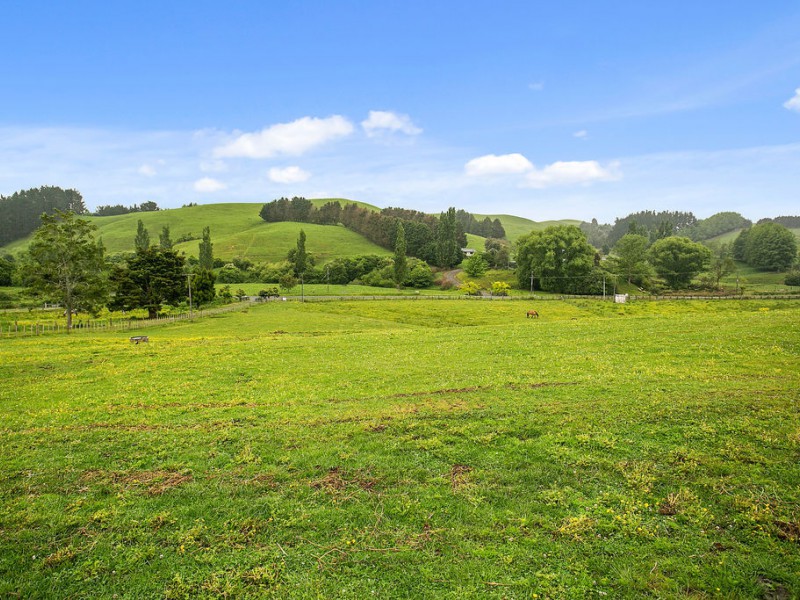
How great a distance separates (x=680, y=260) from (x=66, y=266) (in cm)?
14178

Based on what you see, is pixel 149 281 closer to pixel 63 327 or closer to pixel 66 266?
pixel 63 327

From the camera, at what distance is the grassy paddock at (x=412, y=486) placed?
673 centimetres

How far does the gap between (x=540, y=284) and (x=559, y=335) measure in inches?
3802

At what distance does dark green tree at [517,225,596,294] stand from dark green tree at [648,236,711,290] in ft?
84.2

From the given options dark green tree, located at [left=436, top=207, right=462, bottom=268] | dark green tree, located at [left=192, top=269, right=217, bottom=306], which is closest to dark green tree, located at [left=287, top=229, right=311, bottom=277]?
dark green tree, located at [left=192, top=269, right=217, bottom=306]

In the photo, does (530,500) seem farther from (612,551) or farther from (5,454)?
(5,454)

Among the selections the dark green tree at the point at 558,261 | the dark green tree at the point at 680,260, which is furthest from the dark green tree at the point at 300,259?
the dark green tree at the point at 680,260

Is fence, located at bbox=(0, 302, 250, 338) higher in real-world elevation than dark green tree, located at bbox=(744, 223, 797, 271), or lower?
lower

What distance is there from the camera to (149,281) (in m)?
66.9

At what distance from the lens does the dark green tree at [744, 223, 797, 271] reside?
145 meters

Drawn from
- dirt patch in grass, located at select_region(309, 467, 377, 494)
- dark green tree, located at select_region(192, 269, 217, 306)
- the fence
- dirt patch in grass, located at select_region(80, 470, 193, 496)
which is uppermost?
dark green tree, located at select_region(192, 269, 217, 306)

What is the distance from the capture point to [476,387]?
56.5 ft

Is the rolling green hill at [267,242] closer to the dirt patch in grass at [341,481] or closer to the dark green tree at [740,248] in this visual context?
the dark green tree at [740,248]

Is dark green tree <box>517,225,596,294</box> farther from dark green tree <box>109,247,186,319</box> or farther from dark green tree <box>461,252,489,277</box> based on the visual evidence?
dark green tree <box>109,247,186,319</box>
